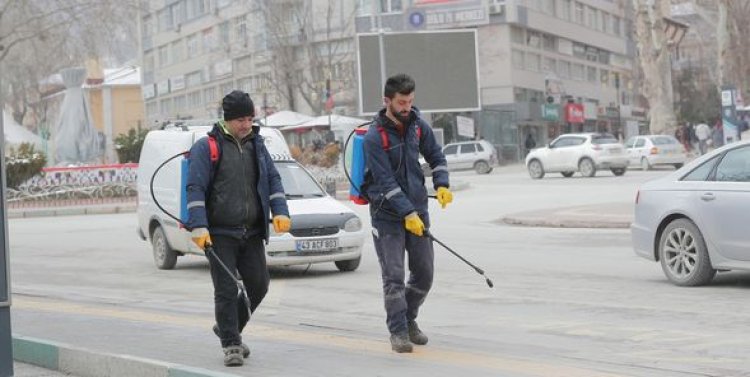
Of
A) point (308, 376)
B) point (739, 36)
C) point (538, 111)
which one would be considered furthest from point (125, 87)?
point (308, 376)

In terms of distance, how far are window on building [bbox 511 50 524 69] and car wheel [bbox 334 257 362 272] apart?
59082mm

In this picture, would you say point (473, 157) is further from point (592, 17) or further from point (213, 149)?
point (213, 149)

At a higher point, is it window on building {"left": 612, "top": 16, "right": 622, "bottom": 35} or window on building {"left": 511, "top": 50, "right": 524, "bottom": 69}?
window on building {"left": 612, "top": 16, "right": 622, "bottom": 35}

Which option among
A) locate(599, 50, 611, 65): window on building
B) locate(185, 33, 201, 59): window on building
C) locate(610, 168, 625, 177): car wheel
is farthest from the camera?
locate(599, 50, 611, 65): window on building

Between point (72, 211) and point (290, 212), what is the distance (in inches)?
789

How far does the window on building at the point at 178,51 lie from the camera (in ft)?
313

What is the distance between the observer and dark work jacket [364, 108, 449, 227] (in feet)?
26.3

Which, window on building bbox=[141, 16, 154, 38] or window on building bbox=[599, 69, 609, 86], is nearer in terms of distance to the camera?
window on building bbox=[599, 69, 609, 86]

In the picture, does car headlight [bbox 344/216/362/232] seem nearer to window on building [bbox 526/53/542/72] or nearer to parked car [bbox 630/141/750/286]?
parked car [bbox 630/141/750/286]

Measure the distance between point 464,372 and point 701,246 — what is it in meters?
5.09

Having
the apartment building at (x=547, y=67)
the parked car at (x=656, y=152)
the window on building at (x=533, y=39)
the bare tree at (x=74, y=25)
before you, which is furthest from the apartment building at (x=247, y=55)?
the parked car at (x=656, y=152)

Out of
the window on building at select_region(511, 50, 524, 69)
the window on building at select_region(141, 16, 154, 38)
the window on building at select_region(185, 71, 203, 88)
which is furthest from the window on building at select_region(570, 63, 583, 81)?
the window on building at select_region(141, 16, 154, 38)

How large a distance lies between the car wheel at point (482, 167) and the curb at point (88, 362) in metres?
47.1

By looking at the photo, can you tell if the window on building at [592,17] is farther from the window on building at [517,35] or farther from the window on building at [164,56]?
the window on building at [164,56]
